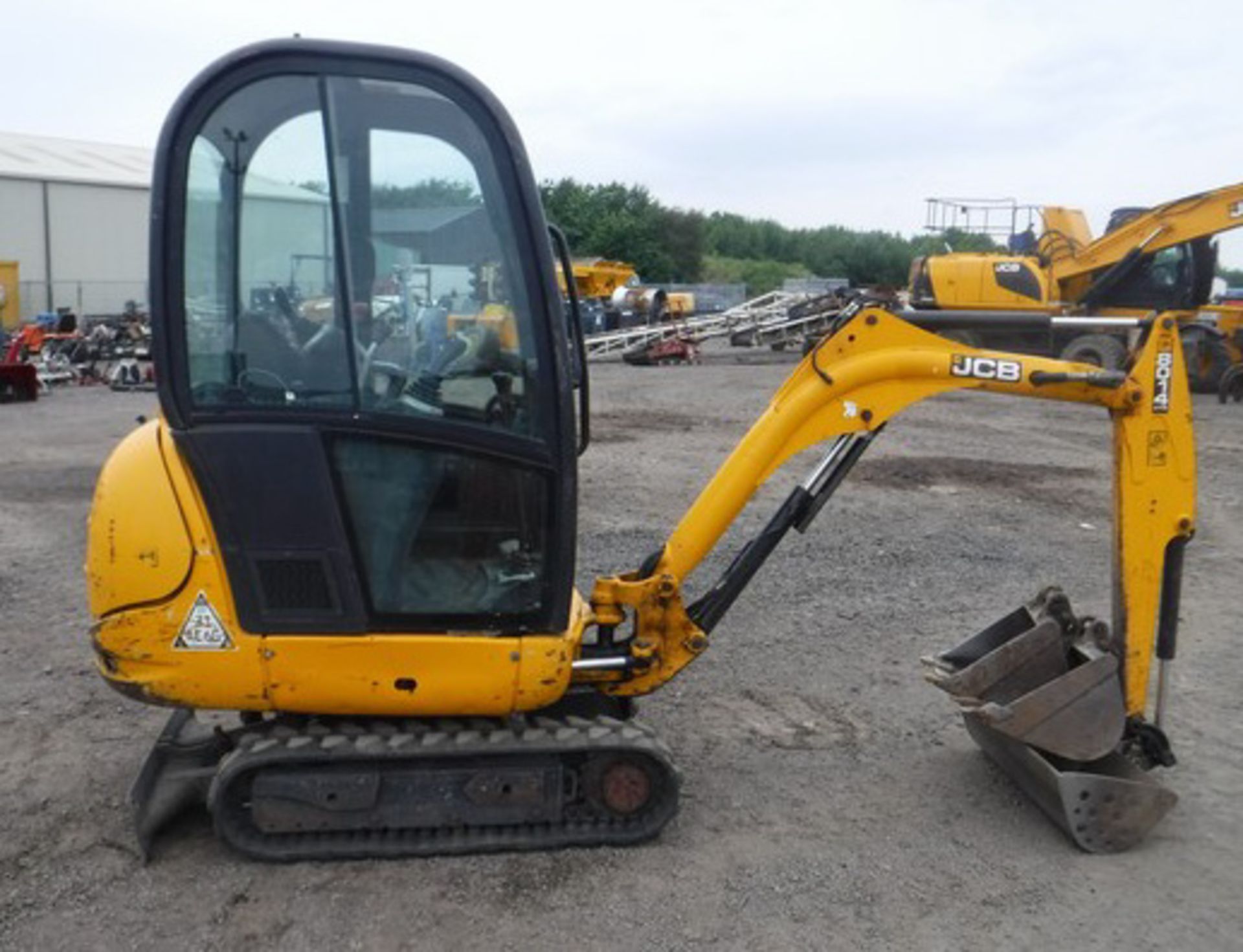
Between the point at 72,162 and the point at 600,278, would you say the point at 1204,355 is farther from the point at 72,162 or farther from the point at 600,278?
the point at 72,162

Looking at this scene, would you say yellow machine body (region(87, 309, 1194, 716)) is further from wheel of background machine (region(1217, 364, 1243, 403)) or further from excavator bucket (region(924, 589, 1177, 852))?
wheel of background machine (region(1217, 364, 1243, 403))

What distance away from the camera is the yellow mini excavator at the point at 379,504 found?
12.0 feet

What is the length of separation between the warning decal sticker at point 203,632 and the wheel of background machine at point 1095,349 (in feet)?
48.3

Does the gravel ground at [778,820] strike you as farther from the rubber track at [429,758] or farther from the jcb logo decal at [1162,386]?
the jcb logo decal at [1162,386]

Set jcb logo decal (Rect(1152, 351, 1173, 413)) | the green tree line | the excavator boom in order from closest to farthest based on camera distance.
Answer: jcb logo decal (Rect(1152, 351, 1173, 413))
the excavator boom
the green tree line

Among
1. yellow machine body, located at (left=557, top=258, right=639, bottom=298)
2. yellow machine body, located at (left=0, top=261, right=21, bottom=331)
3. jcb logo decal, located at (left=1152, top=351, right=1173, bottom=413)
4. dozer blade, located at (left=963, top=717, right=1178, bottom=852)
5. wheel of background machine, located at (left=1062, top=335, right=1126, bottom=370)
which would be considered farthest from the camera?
yellow machine body, located at (left=557, top=258, right=639, bottom=298)

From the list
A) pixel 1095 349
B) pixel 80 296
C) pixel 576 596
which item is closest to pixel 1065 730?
pixel 576 596

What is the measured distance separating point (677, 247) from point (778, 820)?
163 feet

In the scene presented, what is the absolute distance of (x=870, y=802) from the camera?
4.46 meters

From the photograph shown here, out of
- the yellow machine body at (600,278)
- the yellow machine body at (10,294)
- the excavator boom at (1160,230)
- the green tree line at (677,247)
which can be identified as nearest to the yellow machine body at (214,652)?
the excavator boom at (1160,230)

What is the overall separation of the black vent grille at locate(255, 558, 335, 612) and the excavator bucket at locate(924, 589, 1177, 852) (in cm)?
221

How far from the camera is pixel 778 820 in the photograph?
4285 millimetres

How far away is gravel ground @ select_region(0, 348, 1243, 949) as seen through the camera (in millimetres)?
3572

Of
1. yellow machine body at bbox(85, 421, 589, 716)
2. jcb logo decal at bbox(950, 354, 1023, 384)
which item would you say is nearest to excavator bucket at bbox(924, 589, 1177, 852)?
jcb logo decal at bbox(950, 354, 1023, 384)
